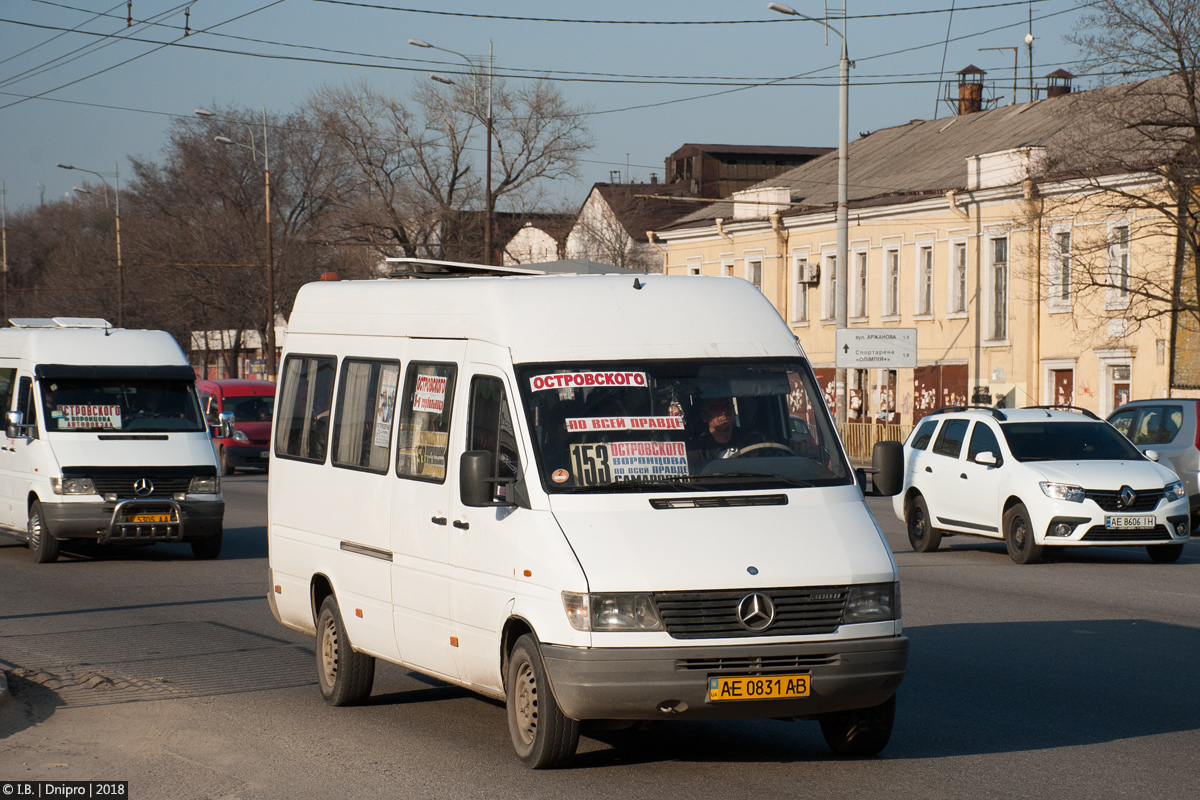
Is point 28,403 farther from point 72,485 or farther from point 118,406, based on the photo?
point 72,485

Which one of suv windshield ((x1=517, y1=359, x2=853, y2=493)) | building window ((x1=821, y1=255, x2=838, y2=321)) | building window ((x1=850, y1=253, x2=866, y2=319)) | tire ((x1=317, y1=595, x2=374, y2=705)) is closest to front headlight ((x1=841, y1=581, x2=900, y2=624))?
suv windshield ((x1=517, y1=359, x2=853, y2=493))

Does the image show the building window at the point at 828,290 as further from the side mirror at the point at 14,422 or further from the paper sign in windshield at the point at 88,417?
the side mirror at the point at 14,422

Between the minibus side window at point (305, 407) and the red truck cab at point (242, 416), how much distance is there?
26.9 meters

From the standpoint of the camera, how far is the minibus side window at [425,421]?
8086 mm

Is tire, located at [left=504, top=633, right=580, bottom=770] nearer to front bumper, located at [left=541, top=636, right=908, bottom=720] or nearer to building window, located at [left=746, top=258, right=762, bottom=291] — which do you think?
front bumper, located at [left=541, top=636, right=908, bottom=720]

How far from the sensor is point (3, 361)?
19.0m

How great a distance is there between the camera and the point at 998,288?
44.3 metres

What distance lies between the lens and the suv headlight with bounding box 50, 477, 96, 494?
1723cm

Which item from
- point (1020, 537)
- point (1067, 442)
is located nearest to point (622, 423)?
point (1020, 537)

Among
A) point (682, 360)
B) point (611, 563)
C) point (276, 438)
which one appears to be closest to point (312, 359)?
point (276, 438)

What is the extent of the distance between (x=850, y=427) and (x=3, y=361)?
2755cm

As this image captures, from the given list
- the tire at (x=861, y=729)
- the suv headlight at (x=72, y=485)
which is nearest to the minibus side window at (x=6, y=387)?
the suv headlight at (x=72, y=485)

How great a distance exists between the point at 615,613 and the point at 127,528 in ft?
38.6

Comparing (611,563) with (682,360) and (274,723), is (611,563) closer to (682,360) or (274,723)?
(682,360)
